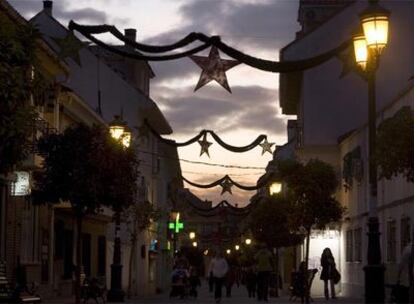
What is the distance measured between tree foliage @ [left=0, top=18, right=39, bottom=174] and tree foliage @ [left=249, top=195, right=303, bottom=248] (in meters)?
27.9

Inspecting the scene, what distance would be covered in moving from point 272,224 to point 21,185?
64.1ft

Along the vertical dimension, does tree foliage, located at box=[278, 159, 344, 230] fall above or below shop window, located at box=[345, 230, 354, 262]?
above

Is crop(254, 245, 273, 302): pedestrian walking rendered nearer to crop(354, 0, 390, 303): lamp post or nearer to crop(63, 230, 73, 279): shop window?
crop(63, 230, 73, 279): shop window

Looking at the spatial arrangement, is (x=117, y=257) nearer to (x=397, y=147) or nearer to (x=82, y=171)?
(x=82, y=171)

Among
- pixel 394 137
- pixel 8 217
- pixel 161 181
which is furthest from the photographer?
pixel 161 181

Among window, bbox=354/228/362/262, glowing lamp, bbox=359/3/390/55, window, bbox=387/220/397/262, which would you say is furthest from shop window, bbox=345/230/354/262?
glowing lamp, bbox=359/3/390/55

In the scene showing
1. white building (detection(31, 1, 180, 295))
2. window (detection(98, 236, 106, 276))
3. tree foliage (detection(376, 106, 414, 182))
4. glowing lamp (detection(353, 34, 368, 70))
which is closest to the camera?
tree foliage (detection(376, 106, 414, 182))

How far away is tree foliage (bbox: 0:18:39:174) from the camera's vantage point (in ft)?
46.7

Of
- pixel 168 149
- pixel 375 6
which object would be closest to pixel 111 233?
pixel 168 149

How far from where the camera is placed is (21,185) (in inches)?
1033

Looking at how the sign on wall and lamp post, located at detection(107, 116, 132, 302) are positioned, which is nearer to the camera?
the sign on wall

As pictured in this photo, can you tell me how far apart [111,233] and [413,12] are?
1806cm

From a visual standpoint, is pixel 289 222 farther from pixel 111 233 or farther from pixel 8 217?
pixel 111 233

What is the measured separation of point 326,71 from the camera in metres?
45.7
